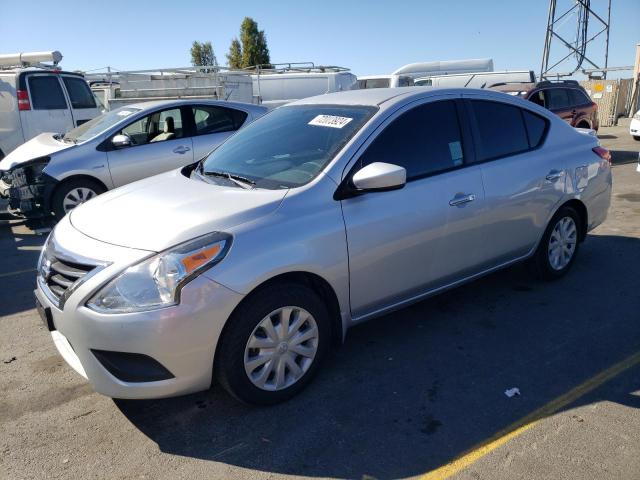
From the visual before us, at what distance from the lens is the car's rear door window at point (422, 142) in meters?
3.46

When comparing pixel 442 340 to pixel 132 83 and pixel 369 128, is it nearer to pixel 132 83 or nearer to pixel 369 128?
pixel 369 128

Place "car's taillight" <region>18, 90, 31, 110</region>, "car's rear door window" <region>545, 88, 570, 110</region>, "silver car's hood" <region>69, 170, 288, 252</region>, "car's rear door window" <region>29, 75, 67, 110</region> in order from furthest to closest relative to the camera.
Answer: "car's rear door window" <region>545, 88, 570, 110</region>
"car's rear door window" <region>29, 75, 67, 110</region>
"car's taillight" <region>18, 90, 31, 110</region>
"silver car's hood" <region>69, 170, 288, 252</region>

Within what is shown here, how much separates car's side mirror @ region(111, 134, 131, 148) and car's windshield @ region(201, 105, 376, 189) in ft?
11.2

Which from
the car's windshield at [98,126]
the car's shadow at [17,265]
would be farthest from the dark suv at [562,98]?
the car's shadow at [17,265]

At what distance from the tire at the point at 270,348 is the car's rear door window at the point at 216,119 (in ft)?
17.3

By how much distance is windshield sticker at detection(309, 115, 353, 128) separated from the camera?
11.7 ft

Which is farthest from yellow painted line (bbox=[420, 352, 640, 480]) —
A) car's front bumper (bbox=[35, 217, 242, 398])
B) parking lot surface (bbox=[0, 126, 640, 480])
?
car's front bumper (bbox=[35, 217, 242, 398])

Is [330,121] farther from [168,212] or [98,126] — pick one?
[98,126]

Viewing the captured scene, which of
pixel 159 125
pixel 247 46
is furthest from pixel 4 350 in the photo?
pixel 247 46

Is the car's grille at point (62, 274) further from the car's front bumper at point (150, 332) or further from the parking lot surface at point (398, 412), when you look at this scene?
the parking lot surface at point (398, 412)

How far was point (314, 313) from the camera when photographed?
121 inches

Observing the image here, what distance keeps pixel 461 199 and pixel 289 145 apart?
1.25 meters

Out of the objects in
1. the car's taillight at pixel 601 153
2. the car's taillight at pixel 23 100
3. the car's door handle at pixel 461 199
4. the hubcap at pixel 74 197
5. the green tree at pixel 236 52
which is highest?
the green tree at pixel 236 52

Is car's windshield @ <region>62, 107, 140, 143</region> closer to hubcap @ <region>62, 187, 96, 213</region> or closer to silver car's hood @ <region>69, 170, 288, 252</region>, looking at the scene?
hubcap @ <region>62, 187, 96, 213</region>
